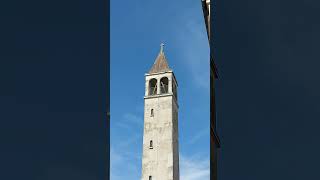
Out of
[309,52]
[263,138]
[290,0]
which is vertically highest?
[290,0]

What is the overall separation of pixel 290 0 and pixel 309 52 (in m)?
0.42

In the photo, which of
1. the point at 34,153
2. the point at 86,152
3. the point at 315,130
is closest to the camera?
the point at 34,153

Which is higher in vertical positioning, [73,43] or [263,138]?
[73,43]

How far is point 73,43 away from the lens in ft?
9.51

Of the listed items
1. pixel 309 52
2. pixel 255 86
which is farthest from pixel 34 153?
pixel 309 52

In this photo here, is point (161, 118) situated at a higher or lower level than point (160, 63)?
lower

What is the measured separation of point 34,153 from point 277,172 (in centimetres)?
210

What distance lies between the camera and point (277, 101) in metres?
4.04

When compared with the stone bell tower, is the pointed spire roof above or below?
above

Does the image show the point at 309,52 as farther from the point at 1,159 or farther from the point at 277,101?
the point at 1,159

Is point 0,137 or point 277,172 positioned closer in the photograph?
point 0,137

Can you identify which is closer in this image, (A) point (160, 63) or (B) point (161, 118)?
(A) point (160, 63)

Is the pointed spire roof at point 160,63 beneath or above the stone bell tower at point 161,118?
above

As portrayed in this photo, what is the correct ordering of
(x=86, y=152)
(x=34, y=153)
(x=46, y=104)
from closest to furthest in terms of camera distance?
(x=34, y=153) → (x=46, y=104) → (x=86, y=152)
